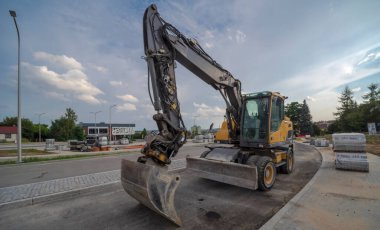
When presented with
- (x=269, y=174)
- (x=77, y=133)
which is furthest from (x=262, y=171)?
(x=77, y=133)

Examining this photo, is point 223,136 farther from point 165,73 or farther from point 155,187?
point 155,187

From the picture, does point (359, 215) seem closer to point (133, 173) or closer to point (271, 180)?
point (271, 180)

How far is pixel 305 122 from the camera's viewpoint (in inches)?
2317

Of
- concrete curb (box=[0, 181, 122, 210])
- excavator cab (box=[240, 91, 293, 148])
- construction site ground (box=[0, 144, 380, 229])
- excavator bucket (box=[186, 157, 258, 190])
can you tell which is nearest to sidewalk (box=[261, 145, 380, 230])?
construction site ground (box=[0, 144, 380, 229])

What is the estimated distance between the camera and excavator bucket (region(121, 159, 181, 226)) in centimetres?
358

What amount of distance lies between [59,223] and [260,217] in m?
4.15

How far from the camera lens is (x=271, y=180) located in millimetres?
6148

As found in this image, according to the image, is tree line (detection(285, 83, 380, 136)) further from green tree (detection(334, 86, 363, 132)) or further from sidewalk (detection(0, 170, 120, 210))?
sidewalk (detection(0, 170, 120, 210))

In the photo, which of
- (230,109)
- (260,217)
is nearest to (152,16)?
(230,109)

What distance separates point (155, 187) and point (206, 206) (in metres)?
1.79

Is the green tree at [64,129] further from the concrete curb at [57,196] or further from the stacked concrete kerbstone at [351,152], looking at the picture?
the stacked concrete kerbstone at [351,152]

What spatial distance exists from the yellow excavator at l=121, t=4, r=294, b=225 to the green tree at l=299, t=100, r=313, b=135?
58.6m

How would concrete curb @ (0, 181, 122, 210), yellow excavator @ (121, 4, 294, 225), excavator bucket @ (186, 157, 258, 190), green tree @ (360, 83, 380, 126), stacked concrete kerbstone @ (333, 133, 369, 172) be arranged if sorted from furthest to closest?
1. green tree @ (360, 83, 380, 126)
2. stacked concrete kerbstone @ (333, 133, 369, 172)
3. excavator bucket @ (186, 157, 258, 190)
4. concrete curb @ (0, 181, 122, 210)
5. yellow excavator @ (121, 4, 294, 225)

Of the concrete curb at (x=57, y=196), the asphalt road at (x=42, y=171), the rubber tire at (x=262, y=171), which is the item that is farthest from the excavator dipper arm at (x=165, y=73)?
the asphalt road at (x=42, y=171)
